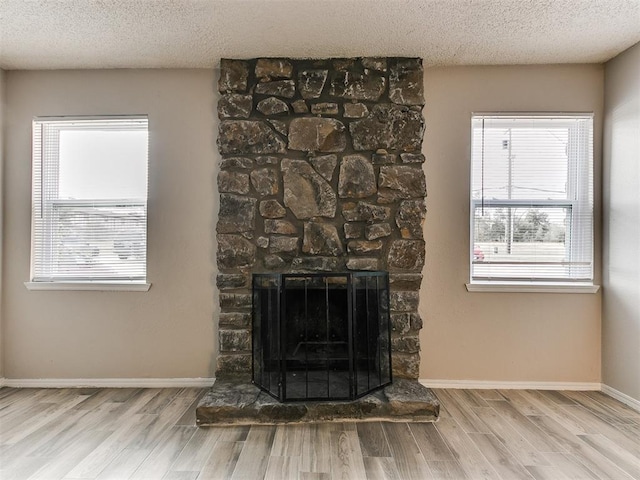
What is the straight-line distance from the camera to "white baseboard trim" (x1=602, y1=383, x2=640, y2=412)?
99.0 inches

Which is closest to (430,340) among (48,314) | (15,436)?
(15,436)

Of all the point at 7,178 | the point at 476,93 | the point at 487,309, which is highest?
the point at 476,93

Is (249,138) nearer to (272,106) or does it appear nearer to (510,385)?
(272,106)

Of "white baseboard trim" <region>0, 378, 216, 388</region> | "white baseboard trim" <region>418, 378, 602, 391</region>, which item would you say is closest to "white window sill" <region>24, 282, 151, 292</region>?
"white baseboard trim" <region>0, 378, 216, 388</region>

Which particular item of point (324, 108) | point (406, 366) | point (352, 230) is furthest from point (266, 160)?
point (406, 366)

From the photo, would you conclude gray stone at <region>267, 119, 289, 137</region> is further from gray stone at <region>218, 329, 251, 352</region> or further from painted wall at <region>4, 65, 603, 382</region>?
gray stone at <region>218, 329, 251, 352</region>

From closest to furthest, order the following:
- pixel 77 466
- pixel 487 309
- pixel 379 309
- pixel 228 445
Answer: pixel 77 466
pixel 228 445
pixel 379 309
pixel 487 309

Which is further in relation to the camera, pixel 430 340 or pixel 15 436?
pixel 430 340

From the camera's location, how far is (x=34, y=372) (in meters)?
2.88

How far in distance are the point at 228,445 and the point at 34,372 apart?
1.95 meters

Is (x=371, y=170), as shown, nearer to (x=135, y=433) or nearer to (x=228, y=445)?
(x=228, y=445)

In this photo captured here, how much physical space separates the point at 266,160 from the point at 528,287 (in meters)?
2.25

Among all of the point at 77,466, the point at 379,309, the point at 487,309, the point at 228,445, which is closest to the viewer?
the point at 77,466

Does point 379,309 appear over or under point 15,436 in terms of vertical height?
over
